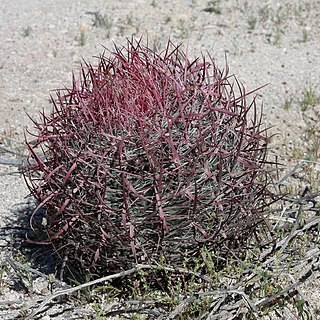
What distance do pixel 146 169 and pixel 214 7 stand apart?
4.25 meters

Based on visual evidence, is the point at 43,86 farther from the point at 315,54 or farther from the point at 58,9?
the point at 315,54

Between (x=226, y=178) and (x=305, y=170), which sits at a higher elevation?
(x=226, y=178)

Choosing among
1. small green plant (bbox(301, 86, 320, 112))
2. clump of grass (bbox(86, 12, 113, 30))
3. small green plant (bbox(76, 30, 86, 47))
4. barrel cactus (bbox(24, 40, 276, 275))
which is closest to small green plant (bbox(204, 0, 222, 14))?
clump of grass (bbox(86, 12, 113, 30))

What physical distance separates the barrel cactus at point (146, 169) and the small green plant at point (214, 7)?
3738 mm

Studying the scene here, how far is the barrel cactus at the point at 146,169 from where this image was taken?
2.53 meters

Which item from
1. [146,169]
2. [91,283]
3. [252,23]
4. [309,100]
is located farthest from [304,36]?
[91,283]

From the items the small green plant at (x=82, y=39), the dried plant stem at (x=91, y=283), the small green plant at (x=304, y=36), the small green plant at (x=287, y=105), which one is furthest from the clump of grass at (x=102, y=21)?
the dried plant stem at (x=91, y=283)

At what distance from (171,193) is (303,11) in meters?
4.36

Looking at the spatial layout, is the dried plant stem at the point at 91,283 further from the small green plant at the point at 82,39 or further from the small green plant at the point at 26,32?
the small green plant at the point at 26,32

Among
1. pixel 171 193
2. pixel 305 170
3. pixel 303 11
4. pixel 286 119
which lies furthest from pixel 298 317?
pixel 303 11

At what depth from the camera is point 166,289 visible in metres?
2.87

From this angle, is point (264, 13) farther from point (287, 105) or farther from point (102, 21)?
point (287, 105)

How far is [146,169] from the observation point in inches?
101

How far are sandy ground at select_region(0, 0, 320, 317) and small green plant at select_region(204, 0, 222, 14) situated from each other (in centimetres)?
1
